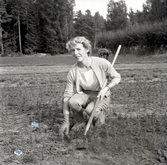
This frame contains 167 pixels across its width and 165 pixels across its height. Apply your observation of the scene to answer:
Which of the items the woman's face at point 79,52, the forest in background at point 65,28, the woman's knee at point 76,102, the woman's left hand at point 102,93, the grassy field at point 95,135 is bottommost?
the grassy field at point 95,135

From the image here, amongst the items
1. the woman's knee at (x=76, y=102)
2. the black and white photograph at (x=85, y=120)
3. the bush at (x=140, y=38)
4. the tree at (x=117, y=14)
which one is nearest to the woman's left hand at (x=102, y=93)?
the black and white photograph at (x=85, y=120)

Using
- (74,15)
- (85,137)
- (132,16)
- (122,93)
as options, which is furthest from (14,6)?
(85,137)

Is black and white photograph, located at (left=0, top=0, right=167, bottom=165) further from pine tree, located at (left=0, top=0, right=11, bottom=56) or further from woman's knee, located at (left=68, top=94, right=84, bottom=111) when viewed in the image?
pine tree, located at (left=0, top=0, right=11, bottom=56)

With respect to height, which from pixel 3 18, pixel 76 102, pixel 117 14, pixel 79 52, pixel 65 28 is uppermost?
pixel 117 14

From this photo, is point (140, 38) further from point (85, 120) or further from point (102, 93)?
point (102, 93)

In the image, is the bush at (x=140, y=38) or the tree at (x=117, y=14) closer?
the bush at (x=140, y=38)

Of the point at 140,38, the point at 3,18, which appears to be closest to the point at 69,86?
the point at 140,38

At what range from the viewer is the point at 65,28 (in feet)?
111

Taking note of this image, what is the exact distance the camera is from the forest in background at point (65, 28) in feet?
70.8

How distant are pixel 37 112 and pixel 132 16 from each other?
47831 mm

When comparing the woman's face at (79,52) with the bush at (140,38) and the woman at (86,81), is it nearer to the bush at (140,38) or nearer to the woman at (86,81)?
the woman at (86,81)

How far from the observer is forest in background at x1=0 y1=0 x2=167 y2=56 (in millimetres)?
21577

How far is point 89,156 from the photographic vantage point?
2.76 metres

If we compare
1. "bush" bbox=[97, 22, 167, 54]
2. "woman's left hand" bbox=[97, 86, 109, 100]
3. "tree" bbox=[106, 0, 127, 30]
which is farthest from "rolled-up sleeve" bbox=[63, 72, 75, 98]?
"tree" bbox=[106, 0, 127, 30]
